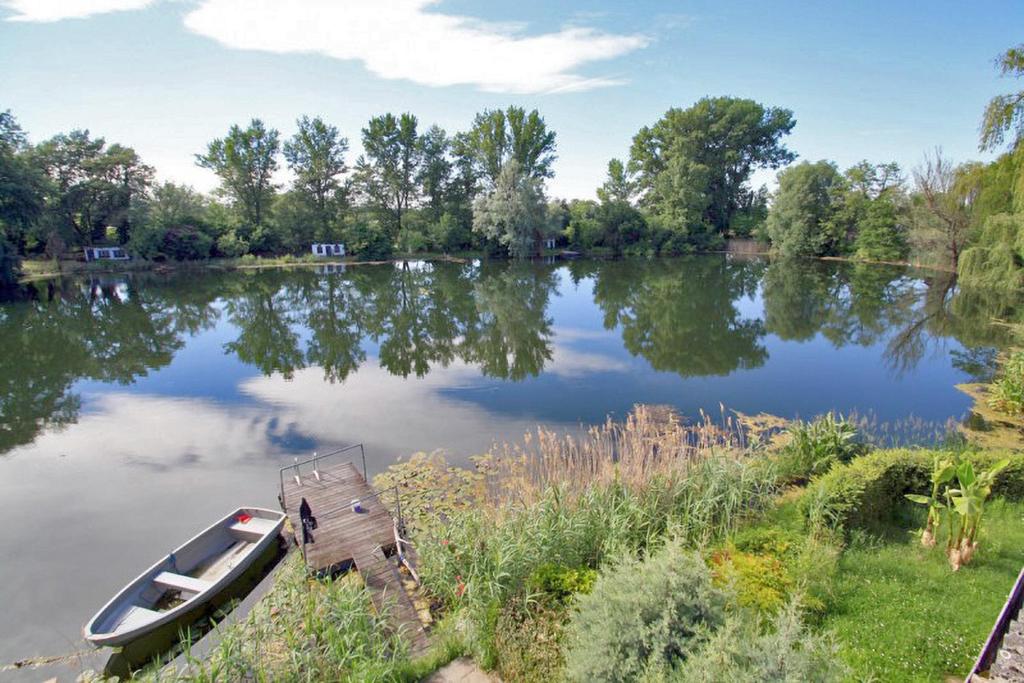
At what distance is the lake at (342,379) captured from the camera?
8.06 meters

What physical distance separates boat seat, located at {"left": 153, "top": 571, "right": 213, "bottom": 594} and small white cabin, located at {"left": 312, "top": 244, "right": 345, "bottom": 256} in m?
40.6

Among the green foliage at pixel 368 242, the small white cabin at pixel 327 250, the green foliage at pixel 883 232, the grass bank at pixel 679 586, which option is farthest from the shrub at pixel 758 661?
the small white cabin at pixel 327 250

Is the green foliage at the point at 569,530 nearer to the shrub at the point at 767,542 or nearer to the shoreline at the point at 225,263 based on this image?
the shrub at the point at 767,542

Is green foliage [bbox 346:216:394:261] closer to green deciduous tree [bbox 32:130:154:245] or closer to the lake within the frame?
green deciduous tree [bbox 32:130:154:245]

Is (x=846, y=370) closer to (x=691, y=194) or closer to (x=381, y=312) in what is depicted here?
(x=381, y=312)

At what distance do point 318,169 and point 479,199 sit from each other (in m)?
15.4

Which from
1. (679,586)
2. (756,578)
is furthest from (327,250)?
(679,586)

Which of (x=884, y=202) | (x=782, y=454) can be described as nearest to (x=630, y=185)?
(x=884, y=202)

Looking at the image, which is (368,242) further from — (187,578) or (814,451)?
(814,451)

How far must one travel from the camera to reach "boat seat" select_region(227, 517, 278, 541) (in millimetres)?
7363

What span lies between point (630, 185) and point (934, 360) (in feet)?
145

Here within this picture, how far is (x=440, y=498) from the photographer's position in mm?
8039

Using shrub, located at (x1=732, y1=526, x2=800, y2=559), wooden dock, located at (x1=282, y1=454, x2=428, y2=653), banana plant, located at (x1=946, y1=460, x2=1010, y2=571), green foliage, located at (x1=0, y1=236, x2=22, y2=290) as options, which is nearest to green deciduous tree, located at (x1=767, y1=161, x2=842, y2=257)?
banana plant, located at (x1=946, y1=460, x2=1010, y2=571)

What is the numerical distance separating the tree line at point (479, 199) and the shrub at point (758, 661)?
3444 cm
